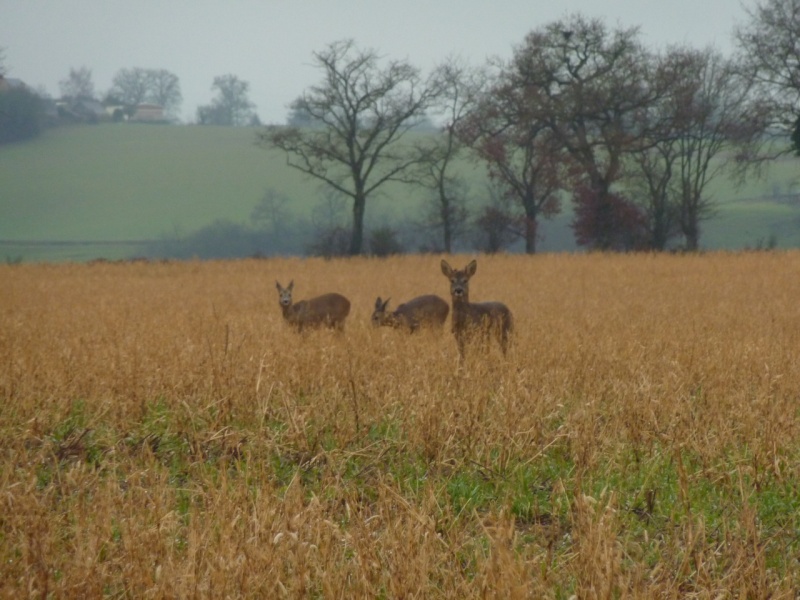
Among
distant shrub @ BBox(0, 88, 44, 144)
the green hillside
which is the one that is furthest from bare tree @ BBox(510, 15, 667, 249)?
distant shrub @ BBox(0, 88, 44, 144)

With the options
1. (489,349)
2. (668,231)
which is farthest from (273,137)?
(489,349)

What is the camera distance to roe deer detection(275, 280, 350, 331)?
1381 cm

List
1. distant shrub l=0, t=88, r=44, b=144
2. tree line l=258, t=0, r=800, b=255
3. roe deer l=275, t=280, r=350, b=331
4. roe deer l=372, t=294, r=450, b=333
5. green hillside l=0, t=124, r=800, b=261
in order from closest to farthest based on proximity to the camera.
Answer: roe deer l=372, t=294, r=450, b=333
roe deer l=275, t=280, r=350, b=331
tree line l=258, t=0, r=800, b=255
green hillside l=0, t=124, r=800, b=261
distant shrub l=0, t=88, r=44, b=144

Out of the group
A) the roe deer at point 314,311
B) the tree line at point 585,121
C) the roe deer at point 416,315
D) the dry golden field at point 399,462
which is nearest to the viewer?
the dry golden field at point 399,462

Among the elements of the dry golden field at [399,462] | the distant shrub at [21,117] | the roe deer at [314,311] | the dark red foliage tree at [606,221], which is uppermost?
the distant shrub at [21,117]

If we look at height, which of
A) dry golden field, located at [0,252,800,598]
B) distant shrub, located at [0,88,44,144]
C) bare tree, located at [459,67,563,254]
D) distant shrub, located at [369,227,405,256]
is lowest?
dry golden field, located at [0,252,800,598]

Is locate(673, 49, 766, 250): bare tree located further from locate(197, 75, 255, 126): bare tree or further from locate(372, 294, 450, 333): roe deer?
locate(197, 75, 255, 126): bare tree

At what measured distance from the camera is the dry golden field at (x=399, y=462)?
14.3 feet

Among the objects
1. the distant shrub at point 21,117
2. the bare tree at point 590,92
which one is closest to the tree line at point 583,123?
the bare tree at point 590,92

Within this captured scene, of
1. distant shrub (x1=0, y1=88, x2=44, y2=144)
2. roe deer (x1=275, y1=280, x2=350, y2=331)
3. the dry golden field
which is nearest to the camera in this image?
the dry golden field

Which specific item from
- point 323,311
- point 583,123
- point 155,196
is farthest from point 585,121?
point 155,196

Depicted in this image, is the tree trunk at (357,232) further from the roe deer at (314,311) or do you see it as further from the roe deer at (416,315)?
the roe deer at (416,315)

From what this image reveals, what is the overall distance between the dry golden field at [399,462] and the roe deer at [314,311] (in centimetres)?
152

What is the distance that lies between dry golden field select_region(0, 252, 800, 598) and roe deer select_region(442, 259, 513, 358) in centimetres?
24
